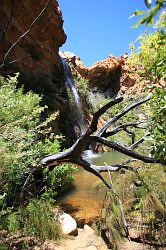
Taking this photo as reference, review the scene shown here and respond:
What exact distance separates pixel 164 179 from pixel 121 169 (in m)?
1.08

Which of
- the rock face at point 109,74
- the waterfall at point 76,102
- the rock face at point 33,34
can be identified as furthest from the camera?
the rock face at point 109,74

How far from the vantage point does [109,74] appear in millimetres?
39875

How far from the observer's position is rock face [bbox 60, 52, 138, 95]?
3862 cm

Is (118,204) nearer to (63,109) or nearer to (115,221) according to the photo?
(115,221)

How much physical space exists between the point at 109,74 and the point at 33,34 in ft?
62.9

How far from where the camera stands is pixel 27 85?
1705 cm

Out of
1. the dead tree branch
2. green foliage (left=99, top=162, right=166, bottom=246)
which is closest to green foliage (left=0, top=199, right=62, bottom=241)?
green foliage (left=99, top=162, right=166, bottom=246)

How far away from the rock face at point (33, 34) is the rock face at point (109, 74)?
44.2 ft

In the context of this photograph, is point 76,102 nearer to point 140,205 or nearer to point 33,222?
point 140,205

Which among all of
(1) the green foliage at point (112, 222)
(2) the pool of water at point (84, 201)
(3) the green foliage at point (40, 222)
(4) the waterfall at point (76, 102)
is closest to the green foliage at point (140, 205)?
(1) the green foliage at point (112, 222)

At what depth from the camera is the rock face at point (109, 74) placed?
38.6m

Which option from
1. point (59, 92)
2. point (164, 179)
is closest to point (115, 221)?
point (164, 179)

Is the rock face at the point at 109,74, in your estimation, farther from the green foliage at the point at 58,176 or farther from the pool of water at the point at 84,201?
the green foliage at the point at 58,176

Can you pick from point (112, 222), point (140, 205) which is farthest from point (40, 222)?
point (140, 205)
